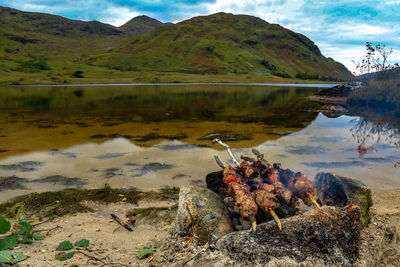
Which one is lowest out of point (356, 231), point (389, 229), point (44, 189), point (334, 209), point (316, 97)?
point (44, 189)

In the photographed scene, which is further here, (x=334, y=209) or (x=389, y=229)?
(x=389, y=229)

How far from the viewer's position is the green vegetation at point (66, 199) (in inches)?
246

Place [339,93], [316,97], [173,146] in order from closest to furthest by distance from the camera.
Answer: [173,146], [339,93], [316,97]

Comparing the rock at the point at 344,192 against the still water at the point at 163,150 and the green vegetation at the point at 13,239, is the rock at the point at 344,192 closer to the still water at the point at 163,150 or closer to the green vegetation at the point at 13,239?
the still water at the point at 163,150

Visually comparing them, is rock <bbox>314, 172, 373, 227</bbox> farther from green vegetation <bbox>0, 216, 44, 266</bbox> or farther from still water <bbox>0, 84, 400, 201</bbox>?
green vegetation <bbox>0, 216, 44, 266</bbox>

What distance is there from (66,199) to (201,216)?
5.06 m

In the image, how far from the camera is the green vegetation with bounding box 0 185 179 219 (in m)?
6.26

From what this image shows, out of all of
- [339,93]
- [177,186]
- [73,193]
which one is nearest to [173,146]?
[177,186]

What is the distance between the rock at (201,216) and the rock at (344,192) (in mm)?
2362

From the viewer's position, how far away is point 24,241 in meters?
4.57

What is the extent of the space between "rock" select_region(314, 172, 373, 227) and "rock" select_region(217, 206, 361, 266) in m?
1.25

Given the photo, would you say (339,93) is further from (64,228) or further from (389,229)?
(64,228)

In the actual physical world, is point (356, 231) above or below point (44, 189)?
above

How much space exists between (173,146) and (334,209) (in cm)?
1058
